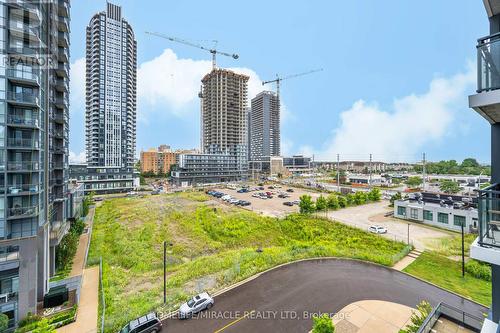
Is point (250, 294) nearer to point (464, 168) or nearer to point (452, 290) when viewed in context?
point (452, 290)

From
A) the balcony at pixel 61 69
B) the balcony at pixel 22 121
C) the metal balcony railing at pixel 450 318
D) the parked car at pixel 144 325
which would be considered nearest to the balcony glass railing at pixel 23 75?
the balcony at pixel 22 121

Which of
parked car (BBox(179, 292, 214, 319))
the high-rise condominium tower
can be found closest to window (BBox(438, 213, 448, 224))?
parked car (BBox(179, 292, 214, 319))

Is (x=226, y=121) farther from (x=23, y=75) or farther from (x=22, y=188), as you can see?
(x=22, y=188)

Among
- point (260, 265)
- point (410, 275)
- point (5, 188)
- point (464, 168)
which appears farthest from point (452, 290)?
point (464, 168)

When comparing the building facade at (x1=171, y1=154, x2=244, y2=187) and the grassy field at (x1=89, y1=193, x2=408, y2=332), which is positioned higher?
the building facade at (x1=171, y1=154, x2=244, y2=187)

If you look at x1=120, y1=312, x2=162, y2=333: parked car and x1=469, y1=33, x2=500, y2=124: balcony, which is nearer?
x1=469, y1=33, x2=500, y2=124: balcony

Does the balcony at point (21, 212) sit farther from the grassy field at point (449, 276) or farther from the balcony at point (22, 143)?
the grassy field at point (449, 276)

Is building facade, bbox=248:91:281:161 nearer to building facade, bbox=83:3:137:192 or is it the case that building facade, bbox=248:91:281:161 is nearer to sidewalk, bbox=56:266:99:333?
building facade, bbox=83:3:137:192
